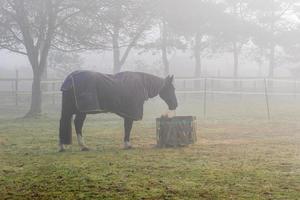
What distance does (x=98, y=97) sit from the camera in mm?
8578

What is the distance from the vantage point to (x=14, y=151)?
873cm

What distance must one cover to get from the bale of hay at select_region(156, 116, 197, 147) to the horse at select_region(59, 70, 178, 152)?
560 mm

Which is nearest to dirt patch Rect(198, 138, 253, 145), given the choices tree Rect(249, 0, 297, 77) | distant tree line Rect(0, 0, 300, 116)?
distant tree line Rect(0, 0, 300, 116)

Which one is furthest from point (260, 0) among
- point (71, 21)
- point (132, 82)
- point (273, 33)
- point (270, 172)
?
point (270, 172)

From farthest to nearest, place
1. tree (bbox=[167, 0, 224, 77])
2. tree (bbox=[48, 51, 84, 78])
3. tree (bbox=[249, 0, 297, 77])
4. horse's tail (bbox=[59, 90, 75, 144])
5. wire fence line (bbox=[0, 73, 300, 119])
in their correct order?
tree (bbox=[249, 0, 297, 77]), tree (bbox=[48, 51, 84, 78]), tree (bbox=[167, 0, 224, 77]), wire fence line (bbox=[0, 73, 300, 119]), horse's tail (bbox=[59, 90, 75, 144])

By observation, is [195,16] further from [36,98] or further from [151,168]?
[151,168]

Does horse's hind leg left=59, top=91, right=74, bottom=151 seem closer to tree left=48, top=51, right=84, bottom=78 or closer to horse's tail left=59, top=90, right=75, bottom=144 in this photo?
horse's tail left=59, top=90, right=75, bottom=144

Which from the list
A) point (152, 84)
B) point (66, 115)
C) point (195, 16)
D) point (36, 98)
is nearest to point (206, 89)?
point (195, 16)

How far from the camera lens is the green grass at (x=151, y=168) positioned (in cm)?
536

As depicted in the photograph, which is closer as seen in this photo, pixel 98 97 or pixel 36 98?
pixel 98 97

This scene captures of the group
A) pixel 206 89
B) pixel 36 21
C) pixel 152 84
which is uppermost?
pixel 36 21

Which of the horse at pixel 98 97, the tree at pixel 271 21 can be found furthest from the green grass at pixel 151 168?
the tree at pixel 271 21

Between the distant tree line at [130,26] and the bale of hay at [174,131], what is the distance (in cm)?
827

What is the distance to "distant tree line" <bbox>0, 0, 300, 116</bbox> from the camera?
1658 centimetres
